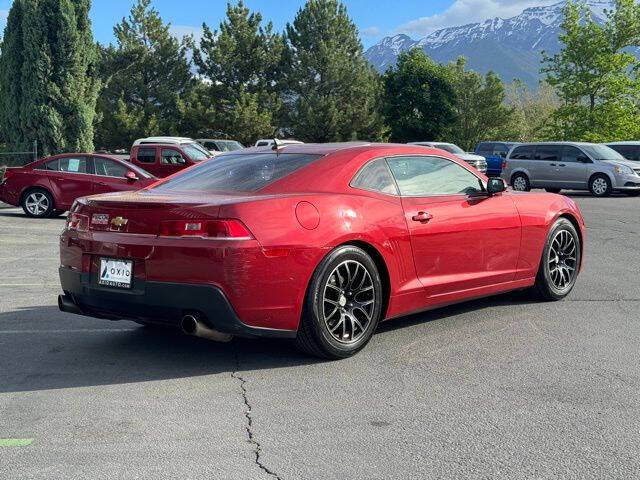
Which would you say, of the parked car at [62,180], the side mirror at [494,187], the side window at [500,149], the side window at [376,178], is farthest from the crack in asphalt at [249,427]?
the side window at [500,149]

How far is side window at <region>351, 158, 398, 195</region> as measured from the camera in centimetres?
532

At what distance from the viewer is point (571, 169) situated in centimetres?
2370

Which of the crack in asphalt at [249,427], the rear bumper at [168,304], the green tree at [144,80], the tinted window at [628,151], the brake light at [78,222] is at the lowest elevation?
the crack in asphalt at [249,427]

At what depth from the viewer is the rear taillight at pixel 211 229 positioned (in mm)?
4477

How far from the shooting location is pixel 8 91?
27094 millimetres

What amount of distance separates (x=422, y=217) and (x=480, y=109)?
70.5m

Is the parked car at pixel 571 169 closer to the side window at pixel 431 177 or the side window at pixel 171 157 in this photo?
the side window at pixel 171 157

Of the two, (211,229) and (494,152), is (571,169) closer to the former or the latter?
(494,152)

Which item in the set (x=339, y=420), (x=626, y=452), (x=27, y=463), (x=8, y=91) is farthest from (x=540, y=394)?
(x=8, y=91)

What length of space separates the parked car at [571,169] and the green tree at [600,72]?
24236 millimetres

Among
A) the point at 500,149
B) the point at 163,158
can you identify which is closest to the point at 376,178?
the point at 163,158

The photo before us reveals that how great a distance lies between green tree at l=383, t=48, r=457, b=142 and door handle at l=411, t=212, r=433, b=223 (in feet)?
190

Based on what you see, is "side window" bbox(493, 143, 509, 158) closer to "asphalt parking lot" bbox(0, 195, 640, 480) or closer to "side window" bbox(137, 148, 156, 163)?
"side window" bbox(137, 148, 156, 163)

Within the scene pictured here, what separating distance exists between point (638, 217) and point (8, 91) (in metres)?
22.0
